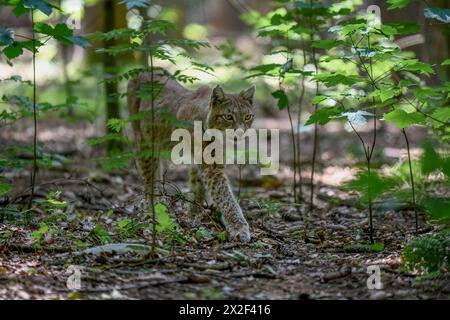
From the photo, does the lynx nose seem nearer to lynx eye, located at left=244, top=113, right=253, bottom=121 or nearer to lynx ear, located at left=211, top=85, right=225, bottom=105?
lynx eye, located at left=244, top=113, right=253, bottom=121

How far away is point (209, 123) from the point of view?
24.5 ft

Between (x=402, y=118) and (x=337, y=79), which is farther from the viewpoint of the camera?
(x=337, y=79)

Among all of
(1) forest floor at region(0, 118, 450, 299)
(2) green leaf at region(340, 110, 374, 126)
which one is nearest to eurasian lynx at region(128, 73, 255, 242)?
(1) forest floor at region(0, 118, 450, 299)

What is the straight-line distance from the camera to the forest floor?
4.78m

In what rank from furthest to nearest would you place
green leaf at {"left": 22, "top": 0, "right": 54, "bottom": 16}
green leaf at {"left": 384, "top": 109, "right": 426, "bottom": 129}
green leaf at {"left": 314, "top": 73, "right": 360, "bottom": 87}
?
green leaf at {"left": 314, "top": 73, "right": 360, "bottom": 87}, green leaf at {"left": 384, "top": 109, "right": 426, "bottom": 129}, green leaf at {"left": 22, "top": 0, "right": 54, "bottom": 16}

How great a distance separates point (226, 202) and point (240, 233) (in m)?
0.59

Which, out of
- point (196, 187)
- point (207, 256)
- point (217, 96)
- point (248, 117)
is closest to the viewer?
point (207, 256)

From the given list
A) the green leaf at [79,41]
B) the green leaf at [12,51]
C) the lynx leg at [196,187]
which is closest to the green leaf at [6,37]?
the green leaf at [12,51]

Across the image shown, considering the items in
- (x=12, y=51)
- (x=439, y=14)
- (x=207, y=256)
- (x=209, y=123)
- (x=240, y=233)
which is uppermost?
(x=439, y=14)

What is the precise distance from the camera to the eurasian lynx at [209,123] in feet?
22.0

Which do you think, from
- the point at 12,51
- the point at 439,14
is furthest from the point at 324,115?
the point at 12,51

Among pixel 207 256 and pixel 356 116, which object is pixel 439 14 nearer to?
pixel 356 116
